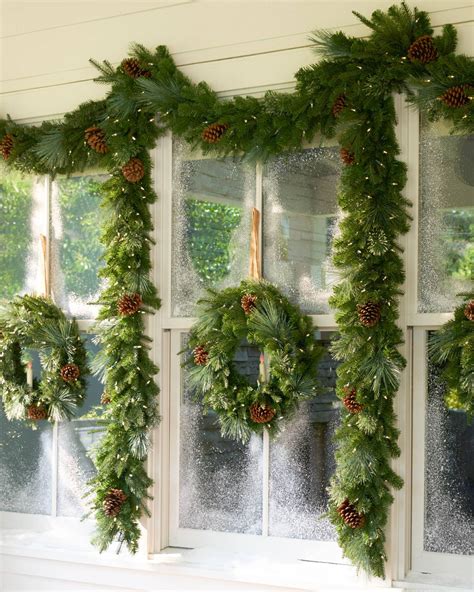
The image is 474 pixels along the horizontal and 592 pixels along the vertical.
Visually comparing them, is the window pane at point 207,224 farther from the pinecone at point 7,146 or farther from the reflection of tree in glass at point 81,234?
the pinecone at point 7,146

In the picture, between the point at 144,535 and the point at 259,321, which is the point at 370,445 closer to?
the point at 259,321

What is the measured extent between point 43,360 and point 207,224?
843 mm

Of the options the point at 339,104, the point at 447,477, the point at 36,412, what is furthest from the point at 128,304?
the point at 447,477

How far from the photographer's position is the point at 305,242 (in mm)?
3160

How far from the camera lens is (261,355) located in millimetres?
3191

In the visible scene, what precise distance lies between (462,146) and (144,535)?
70.2 inches

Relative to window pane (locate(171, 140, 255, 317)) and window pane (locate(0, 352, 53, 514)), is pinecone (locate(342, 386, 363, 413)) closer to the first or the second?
window pane (locate(171, 140, 255, 317))

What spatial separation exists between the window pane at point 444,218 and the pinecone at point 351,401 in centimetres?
36

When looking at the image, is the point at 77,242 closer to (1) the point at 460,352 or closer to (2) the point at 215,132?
(2) the point at 215,132

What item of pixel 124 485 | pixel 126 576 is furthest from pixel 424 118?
pixel 126 576

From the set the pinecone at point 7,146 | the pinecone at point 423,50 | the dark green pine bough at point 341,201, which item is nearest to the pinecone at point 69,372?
the dark green pine bough at point 341,201

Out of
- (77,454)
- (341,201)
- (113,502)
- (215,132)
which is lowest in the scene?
(113,502)

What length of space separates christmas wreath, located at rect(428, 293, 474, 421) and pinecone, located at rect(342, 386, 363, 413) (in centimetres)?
28

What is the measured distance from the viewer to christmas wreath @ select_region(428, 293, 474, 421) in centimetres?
274
